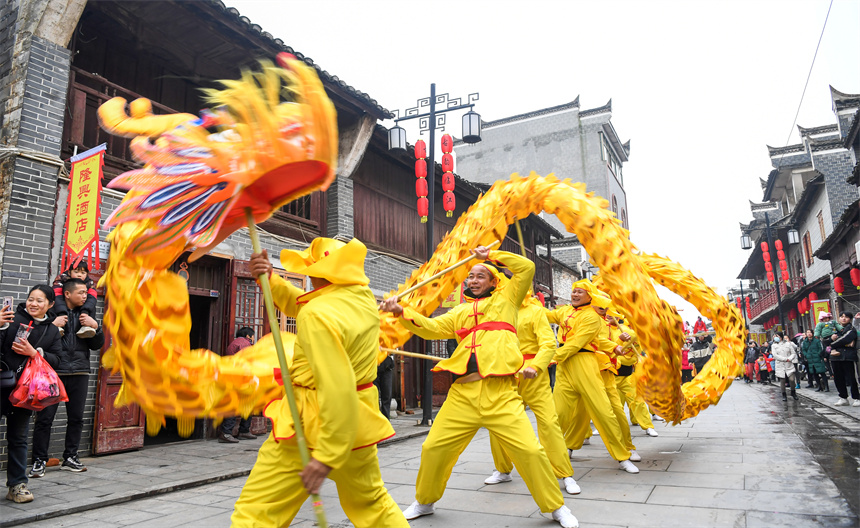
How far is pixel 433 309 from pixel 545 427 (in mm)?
1354

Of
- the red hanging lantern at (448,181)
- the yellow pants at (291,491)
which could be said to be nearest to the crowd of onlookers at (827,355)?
the red hanging lantern at (448,181)

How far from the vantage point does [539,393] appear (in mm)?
4789

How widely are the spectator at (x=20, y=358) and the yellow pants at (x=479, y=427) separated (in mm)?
3207

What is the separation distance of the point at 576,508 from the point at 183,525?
2.80 m

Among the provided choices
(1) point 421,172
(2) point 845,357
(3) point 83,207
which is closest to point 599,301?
(1) point 421,172

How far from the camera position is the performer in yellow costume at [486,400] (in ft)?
12.2

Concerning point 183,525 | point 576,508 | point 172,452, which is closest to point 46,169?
point 172,452

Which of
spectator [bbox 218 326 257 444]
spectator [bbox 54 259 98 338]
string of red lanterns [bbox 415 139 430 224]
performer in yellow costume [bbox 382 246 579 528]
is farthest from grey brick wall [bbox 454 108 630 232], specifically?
performer in yellow costume [bbox 382 246 579 528]

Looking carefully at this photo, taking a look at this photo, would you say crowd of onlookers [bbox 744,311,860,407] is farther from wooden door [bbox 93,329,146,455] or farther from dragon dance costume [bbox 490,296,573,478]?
wooden door [bbox 93,329,146,455]

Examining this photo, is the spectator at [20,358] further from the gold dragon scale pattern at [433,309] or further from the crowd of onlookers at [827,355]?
the crowd of onlookers at [827,355]

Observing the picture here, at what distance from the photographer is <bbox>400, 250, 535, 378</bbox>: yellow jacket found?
158 inches

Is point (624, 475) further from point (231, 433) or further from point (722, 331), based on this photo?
point (231, 433)

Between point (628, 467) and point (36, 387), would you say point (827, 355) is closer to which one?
point (628, 467)

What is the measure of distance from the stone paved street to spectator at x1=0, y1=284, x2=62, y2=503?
608 mm
